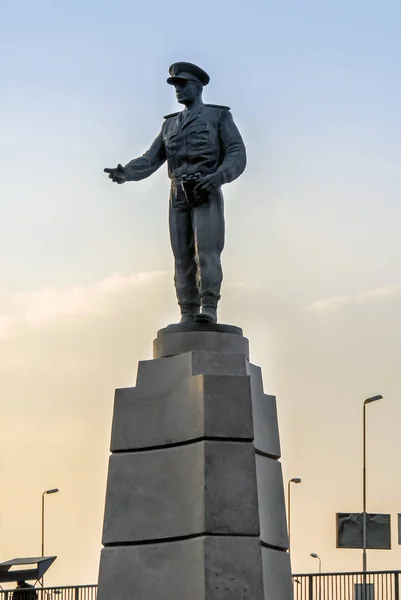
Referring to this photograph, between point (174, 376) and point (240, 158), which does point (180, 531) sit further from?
point (240, 158)

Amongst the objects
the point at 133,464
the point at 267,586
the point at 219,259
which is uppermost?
the point at 219,259

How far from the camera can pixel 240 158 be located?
22469 millimetres

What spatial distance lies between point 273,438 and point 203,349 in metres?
1.24

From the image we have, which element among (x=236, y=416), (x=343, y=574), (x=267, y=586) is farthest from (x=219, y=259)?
(x=343, y=574)

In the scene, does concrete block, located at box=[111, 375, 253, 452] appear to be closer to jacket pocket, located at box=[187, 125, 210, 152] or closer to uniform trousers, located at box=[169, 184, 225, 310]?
uniform trousers, located at box=[169, 184, 225, 310]

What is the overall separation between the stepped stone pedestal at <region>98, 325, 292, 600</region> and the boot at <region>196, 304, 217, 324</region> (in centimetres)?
9

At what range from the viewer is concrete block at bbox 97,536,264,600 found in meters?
20.9

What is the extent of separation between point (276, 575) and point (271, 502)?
0.78 m

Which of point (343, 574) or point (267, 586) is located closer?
point (267, 586)

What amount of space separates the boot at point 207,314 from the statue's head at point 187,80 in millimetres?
2368

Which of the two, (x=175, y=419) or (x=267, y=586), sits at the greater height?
(x=175, y=419)

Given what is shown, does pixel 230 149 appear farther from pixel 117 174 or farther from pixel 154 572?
pixel 154 572

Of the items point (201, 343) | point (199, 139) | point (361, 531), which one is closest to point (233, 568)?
point (201, 343)

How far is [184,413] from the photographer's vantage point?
71.1 ft
